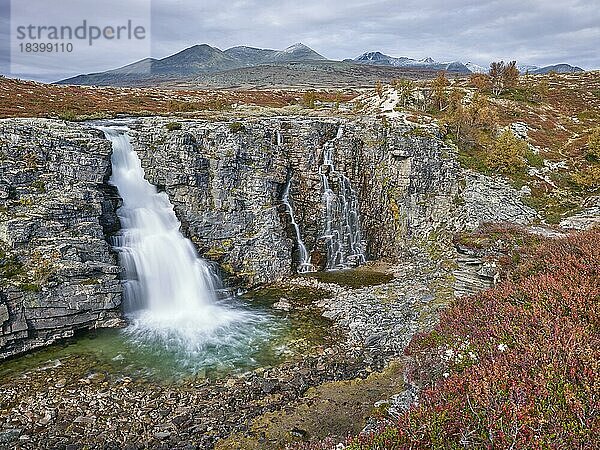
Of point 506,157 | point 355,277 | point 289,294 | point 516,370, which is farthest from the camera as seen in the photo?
point 506,157

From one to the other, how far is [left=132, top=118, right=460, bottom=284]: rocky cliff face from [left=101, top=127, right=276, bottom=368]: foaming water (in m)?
1.12

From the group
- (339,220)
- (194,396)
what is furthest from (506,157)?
(194,396)

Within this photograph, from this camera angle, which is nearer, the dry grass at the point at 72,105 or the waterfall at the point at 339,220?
the waterfall at the point at 339,220

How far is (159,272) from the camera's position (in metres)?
25.7

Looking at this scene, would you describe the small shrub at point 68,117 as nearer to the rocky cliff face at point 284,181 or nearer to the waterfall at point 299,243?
the rocky cliff face at point 284,181

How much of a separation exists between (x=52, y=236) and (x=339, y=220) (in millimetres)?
18900

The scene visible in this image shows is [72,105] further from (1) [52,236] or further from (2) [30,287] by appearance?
(2) [30,287]

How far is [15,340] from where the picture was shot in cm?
2025

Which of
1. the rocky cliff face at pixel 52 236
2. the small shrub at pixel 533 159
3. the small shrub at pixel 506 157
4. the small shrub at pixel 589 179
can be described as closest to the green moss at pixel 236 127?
the rocky cliff face at pixel 52 236

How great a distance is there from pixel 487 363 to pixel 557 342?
1481mm

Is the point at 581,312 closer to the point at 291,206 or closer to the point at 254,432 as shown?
the point at 254,432

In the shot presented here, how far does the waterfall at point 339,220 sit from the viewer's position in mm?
32844

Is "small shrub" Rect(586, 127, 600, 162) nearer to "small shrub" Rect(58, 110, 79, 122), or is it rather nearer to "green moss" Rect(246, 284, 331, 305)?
"green moss" Rect(246, 284, 331, 305)

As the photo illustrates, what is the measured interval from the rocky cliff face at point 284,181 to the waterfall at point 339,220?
31cm
